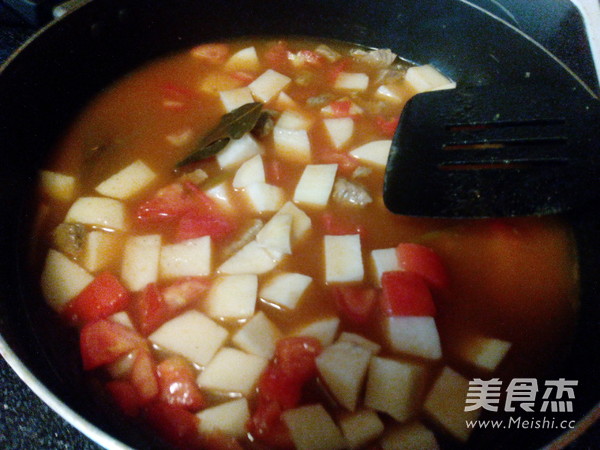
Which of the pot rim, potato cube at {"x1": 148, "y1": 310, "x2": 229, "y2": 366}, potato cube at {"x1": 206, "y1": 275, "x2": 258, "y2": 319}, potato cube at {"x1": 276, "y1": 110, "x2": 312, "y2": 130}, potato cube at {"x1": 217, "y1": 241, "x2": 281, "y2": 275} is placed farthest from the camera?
potato cube at {"x1": 276, "y1": 110, "x2": 312, "y2": 130}

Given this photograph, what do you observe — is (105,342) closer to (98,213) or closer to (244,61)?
(98,213)

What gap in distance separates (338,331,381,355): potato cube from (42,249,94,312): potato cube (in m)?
0.97

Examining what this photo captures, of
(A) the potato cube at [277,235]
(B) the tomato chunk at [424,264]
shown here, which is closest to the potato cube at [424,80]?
(B) the tomato chunk at [424,264]

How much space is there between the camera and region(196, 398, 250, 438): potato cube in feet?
5.10

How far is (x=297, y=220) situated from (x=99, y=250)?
2.59 ft

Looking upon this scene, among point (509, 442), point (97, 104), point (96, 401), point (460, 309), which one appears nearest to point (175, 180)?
point (97, 104)

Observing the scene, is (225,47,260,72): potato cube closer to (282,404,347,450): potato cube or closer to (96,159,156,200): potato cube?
(96,159,156,200): potato cube

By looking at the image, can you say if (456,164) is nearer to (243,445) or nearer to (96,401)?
(243,445)

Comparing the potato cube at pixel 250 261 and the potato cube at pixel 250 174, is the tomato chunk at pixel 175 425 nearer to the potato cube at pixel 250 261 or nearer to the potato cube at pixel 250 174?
the potato cube at pixel 250 261

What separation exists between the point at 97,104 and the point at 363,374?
1866 millimetres

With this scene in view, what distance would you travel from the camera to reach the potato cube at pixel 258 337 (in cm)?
171

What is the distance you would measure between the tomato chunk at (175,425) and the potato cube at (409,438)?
1.95ft

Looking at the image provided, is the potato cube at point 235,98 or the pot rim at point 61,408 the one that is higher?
the potato cube at point 235,98

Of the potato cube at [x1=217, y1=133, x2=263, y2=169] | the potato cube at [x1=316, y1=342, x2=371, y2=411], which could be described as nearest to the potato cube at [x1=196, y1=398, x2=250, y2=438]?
the potato cube at [x1=316, y1=342, x2=371, y2=411]
